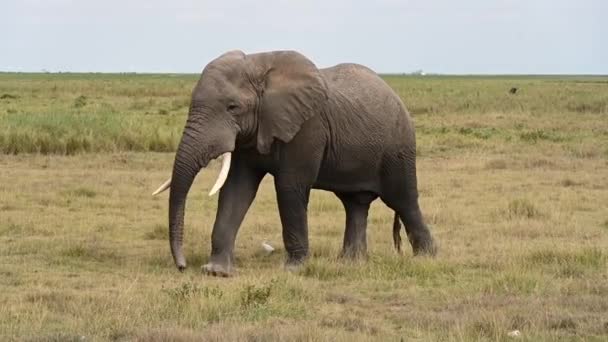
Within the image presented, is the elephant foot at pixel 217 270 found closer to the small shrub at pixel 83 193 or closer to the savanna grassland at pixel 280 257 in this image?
the savanna grassland at pixel 280 257

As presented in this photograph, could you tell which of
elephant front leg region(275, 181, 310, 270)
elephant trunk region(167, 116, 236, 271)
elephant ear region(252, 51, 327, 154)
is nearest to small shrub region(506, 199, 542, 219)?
elephant front leg region(275, 181, 310, 270)

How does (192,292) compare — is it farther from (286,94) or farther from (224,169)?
(286,94)

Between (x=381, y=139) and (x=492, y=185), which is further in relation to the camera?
(x=492, y=185)

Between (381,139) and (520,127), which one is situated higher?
(381,139)

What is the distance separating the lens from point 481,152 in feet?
75.4

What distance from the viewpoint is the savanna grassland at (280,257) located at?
272 inches

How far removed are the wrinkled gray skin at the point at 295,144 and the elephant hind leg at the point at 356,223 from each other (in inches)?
0.4

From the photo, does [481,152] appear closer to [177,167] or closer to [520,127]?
[520,127]

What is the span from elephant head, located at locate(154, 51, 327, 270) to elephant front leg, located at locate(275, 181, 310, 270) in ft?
1.59

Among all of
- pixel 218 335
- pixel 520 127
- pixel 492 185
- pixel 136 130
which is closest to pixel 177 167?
pixel 218 335

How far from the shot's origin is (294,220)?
32.1ft

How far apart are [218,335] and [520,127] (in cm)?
2463

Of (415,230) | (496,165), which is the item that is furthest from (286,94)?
(496,165)

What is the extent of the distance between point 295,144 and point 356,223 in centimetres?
137
